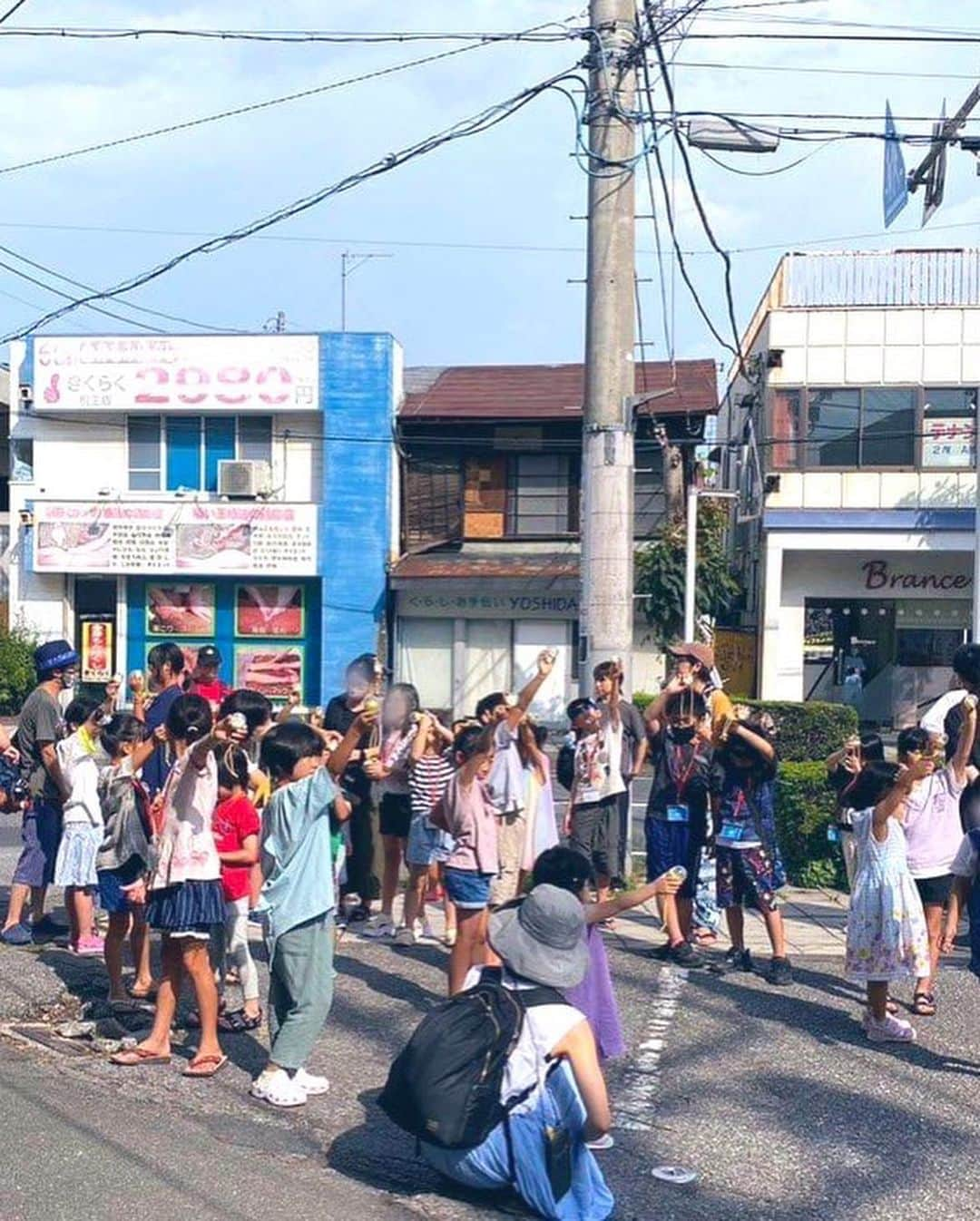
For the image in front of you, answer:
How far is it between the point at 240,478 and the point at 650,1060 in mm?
23461

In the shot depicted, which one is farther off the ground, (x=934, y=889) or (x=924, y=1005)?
(x=934, y=889)

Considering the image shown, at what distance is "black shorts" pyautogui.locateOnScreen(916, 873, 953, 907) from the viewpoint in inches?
303

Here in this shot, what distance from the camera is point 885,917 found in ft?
23.1

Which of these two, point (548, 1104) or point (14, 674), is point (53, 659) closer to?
point (548, 1104)

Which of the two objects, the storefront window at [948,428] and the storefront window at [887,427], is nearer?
the storefront window at [948,428]

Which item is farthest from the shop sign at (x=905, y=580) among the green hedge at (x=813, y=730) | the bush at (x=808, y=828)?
the bush at (x=808, y=828)

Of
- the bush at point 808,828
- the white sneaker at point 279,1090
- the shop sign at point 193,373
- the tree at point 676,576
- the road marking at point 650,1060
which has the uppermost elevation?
the shop sign at point 193,373

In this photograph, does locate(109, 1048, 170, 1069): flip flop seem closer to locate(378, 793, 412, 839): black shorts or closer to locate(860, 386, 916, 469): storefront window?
locate(378, 793, 412, 839): black shorts

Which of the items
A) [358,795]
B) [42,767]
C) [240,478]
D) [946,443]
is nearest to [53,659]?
[42,767]

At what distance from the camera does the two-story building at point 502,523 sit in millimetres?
28734

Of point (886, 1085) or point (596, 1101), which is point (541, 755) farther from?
point (596, 1101)

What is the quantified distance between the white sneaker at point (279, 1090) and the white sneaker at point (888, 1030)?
2.77 metres

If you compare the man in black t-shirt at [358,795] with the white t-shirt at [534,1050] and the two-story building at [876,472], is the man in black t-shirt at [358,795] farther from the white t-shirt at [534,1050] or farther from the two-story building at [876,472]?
the two-story building at [876,472]

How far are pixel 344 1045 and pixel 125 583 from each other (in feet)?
80.4
